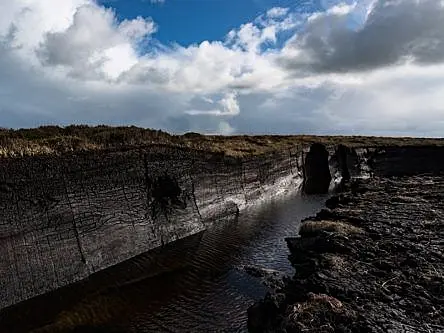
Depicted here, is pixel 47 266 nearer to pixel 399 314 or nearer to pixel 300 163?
pixel 399 314

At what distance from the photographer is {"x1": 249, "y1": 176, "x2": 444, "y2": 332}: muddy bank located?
1571cm

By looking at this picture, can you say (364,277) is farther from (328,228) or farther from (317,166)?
(317,166)

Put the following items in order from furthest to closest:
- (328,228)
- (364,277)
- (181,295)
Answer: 1. (328,228)
2. (181,295)
3. (364,277)

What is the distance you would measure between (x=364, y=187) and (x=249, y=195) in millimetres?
12700

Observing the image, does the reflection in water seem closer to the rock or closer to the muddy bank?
the muddy bank

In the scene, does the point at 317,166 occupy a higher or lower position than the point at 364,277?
higher

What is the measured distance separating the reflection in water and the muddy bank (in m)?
1.94

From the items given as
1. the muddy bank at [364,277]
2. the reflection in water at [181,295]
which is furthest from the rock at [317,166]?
Result: the reflection in water at [181,295]

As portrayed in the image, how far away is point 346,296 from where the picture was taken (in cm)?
1788

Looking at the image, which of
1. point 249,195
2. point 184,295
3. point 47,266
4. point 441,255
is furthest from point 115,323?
point 249,195

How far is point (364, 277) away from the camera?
1997 cm

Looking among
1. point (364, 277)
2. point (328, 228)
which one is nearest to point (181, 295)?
point (364, 277)

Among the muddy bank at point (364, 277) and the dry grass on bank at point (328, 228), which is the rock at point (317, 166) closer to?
the muddy bank at point (364, 277)

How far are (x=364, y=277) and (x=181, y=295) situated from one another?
9296mm
